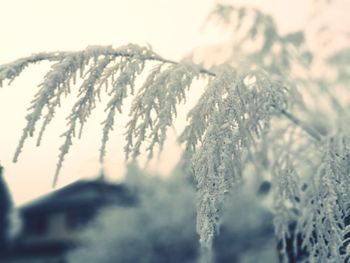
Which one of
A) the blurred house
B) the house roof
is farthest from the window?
the house roof

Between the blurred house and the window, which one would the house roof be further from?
the window

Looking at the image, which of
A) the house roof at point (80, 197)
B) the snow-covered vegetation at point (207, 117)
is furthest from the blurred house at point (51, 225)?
the snow-covered vegetation at point (207, 117)

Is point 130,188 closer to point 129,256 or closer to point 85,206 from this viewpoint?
point 129,256

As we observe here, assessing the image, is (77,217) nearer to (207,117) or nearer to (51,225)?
(51,225)

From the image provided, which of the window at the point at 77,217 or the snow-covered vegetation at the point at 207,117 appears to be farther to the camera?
the window at the point at 77,217

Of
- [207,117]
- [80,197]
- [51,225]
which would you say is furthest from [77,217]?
[207,117]

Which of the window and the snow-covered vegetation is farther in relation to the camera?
the window

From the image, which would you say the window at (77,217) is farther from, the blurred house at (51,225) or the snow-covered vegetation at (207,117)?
the snow-covered vegetation at (207,117)

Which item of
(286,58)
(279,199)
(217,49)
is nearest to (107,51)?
(279,199)
